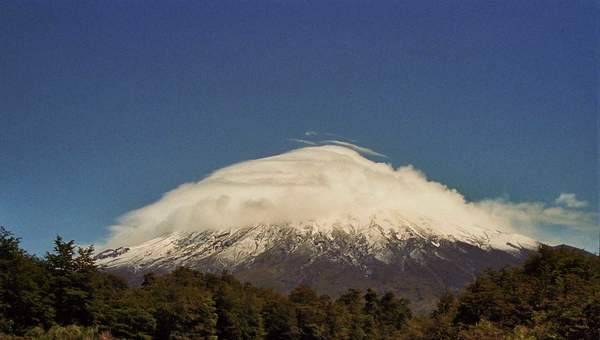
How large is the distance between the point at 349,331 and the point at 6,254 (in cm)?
5333

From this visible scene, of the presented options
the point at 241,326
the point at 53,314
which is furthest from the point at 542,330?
the point at 241,326

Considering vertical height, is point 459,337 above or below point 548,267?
below

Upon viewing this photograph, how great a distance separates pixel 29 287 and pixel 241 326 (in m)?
27.9

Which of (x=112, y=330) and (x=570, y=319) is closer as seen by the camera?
(x=570, y=319)

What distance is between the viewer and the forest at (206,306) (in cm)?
3738

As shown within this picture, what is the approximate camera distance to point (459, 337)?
1778 inches

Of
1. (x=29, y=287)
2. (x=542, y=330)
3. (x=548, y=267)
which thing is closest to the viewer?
(x=542, y=330)

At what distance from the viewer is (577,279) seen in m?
44.0

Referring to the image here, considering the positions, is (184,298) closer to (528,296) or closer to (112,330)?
(112,330)

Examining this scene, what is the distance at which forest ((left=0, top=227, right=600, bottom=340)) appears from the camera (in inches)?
1471

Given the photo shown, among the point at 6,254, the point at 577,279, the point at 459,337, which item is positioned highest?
the point at 6,254

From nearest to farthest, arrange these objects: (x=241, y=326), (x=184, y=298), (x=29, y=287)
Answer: (x=29, y=287)
(x=184, y=298)
(x=241, y=326)

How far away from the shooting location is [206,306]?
64.3 meters

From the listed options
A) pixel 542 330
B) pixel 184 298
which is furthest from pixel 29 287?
pixel 542 330
